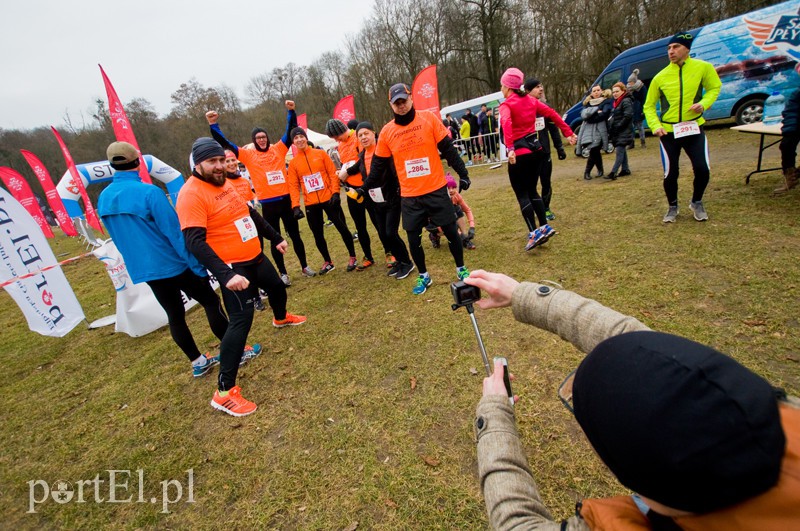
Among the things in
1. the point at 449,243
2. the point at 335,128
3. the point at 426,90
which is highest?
the point at 426,90

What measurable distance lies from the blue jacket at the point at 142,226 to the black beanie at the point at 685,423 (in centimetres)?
337

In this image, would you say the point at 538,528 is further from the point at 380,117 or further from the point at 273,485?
the point at 380,117

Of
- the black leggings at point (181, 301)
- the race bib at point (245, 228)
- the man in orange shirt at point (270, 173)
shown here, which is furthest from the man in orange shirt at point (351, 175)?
the black leggings at point (181, 301)

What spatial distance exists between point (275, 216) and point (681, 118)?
17.4 feet

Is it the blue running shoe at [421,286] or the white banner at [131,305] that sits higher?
the white banner at [131,305]

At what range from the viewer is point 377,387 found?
2910 millimetres

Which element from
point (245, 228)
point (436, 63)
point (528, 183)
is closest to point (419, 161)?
point (528, 183)

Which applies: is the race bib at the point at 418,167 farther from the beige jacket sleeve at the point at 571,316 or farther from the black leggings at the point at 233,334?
the beige jacket sleeve at the point at 571,316

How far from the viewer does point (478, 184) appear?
10500mm

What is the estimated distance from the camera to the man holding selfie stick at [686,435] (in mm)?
522

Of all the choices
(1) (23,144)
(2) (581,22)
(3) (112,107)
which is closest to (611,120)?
(3) (112,107)

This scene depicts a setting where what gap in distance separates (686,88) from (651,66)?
9.49m

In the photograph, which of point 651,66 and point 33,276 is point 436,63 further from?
point 33,276

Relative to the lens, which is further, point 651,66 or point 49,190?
point 49,190
